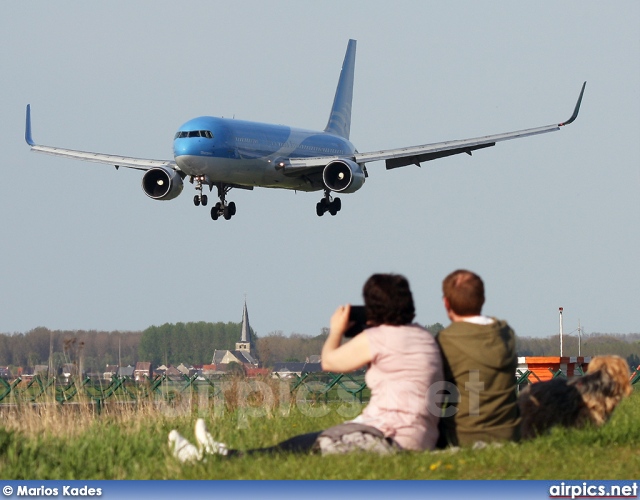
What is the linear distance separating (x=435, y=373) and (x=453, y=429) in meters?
0.60

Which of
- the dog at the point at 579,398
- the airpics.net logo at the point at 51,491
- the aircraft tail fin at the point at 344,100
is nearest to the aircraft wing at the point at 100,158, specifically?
the aircraft tail fin at the point at 344,100

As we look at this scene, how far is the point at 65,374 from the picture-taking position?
15.3m

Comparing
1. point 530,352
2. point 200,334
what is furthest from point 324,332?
point 200,334

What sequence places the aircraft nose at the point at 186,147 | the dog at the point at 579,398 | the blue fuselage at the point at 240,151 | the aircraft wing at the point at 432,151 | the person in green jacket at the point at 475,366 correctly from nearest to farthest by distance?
the person in green jacket at the point at 475,366 → the dog at the point at 579,398 → the aircraft nose at the point at 186,147 → the blue fuselage at the point at 240,151 → the aircraft wing at the point at 432,151

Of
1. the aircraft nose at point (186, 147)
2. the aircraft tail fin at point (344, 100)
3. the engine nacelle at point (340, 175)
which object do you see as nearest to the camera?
the aircraft nose at point (186, 147)

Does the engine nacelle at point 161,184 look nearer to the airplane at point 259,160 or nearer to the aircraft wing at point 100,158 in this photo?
the airplane at point 259,160

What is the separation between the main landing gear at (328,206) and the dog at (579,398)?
3805 cm

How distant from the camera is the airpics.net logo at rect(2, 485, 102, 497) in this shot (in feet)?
25.2

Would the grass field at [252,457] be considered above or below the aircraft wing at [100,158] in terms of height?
below

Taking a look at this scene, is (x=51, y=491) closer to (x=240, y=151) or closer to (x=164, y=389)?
(x=164, y=389)

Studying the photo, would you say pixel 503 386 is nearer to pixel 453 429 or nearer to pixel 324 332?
pixel 453 429

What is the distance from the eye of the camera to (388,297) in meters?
A: 7.95

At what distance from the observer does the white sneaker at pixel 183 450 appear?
8.23m

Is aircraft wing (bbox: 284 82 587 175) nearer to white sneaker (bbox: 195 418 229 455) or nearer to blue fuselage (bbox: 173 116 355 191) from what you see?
blue fuselage (bbox: 173 116 355 191)
